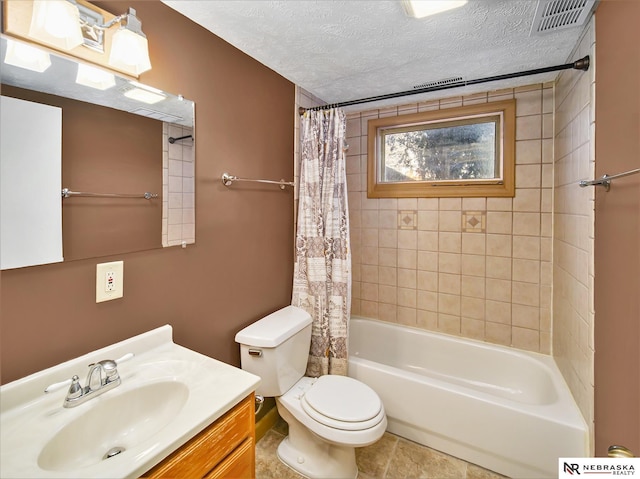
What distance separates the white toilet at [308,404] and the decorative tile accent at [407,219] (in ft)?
3.82

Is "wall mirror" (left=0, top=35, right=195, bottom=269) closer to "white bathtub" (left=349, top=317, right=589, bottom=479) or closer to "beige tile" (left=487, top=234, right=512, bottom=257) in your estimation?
"white bathtub" (left=349, top=317, right=589, bottom=479)

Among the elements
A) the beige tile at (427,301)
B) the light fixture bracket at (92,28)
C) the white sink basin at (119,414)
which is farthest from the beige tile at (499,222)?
the light fixture bracket at (92,28)

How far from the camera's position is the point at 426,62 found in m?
1.75

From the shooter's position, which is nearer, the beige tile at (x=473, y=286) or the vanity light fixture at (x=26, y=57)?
the vanity light fixture at (x=26, y=57)

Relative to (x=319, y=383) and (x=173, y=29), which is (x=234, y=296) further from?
(x=173, y=29)

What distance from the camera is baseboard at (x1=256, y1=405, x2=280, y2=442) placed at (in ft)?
6.18

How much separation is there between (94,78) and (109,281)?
0.72 meters

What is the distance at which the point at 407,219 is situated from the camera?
2.45 m

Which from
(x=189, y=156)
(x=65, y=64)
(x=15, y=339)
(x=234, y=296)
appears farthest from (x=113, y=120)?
(x=234, y=296)

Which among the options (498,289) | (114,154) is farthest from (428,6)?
(498,289)

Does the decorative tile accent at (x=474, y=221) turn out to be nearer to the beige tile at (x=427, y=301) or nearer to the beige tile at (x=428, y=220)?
the beige tile at (x=428, y=220)

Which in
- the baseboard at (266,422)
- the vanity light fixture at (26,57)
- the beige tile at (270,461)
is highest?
the vanity light fixture at (26,57)

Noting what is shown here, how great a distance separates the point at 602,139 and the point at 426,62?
96 cm

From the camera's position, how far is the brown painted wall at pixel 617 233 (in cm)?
97
